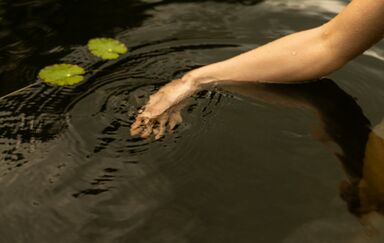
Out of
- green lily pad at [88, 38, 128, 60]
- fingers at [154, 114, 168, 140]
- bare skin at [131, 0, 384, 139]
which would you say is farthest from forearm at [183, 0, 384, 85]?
green lily pad at [88, 38, 128, 60]

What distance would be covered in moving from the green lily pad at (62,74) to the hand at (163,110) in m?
0.52

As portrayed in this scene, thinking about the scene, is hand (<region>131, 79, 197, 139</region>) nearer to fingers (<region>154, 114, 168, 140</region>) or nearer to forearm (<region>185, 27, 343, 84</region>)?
fingers (<region>154, 114, 168, 140</region>)

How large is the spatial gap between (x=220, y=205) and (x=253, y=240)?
23 centimetres

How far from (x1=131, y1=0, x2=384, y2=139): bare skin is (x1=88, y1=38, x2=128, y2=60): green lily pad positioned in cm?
55

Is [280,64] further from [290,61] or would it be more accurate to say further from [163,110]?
[163,110]

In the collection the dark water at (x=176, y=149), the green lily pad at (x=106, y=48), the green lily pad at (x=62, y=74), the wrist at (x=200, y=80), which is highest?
the green lily pad at (x=106, y=48)

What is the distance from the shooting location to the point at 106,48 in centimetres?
311

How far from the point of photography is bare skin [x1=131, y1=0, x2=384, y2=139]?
7.68 feet

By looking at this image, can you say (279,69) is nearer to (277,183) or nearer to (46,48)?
(277,183)

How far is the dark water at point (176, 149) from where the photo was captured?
198 centimetres

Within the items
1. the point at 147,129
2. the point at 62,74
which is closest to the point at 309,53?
the point at 147,129

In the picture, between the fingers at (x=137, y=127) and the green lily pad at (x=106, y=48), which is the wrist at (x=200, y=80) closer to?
the fingers at (x=137, y=127)

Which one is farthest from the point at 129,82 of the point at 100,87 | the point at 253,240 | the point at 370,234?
the point at 370,234

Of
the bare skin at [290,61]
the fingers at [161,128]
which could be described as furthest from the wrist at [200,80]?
the fingers at [161,128]
